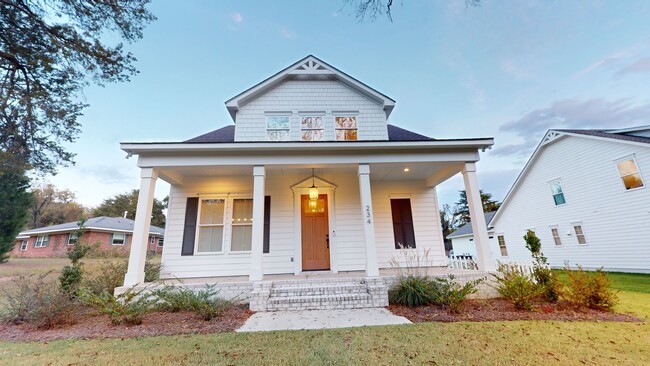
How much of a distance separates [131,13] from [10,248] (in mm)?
16171

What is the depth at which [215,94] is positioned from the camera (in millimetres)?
11273

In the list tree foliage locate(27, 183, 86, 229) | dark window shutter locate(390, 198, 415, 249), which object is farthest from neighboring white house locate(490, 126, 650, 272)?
tree foliage locate(27, 183, 86, 229)

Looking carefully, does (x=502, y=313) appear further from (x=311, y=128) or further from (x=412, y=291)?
(x=311, y=128)

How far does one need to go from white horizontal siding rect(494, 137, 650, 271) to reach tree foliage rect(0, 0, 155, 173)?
17169 millimetres

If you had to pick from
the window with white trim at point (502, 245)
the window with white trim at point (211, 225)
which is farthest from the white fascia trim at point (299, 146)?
the window with white trim at point (502, 245)

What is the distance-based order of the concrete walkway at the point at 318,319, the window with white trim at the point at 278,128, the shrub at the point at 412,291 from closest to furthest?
1. the concrete walkway at the point at 318,319
2. the shrub at the point at 412,291
3. the window with white trim at the point at 278,128

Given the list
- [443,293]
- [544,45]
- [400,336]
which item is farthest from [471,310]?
[544,45]

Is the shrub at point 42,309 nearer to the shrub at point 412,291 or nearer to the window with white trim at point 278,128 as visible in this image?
the window with white trim at point 278,128

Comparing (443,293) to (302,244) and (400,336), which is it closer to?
(400,336)

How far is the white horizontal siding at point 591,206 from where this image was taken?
8422 millimetres

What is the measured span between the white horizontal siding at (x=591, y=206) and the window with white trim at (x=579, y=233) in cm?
16

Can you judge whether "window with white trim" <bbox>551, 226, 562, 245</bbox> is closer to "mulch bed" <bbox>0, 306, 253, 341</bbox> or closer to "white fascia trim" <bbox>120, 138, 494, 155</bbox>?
"white fascia trim" <bbox>120, 138, 494, 155</bbox>

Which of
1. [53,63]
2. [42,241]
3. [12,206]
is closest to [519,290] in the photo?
[53,63]

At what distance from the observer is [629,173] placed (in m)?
8.63
